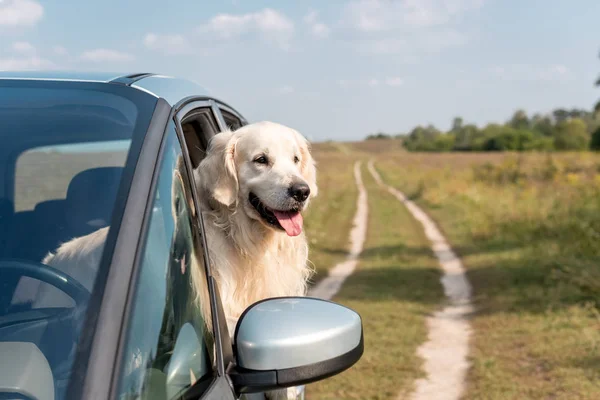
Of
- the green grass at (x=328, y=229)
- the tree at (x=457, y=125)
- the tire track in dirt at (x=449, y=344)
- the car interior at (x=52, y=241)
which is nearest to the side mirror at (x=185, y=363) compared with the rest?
the car interior at (x=52, y=241)

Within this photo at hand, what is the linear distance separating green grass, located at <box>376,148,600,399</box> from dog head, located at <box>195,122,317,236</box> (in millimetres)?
3487

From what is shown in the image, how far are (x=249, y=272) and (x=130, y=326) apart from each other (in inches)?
65.9

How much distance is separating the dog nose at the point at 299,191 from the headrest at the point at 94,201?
1676 millimetres

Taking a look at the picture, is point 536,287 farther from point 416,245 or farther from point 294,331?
point 294,331

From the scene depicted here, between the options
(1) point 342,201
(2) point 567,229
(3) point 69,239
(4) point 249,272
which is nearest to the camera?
(3) point 69,239

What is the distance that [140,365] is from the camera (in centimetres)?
148

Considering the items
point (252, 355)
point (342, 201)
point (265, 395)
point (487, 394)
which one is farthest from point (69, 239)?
point (342, 201)

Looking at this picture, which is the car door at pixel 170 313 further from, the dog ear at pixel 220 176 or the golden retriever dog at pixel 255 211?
the dog ear at pixel 220 176

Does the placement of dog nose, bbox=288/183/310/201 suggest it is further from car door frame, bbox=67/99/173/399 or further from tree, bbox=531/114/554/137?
tree, bbox=531/114/554/137

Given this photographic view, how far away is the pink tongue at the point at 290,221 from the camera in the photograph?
10.7 ft

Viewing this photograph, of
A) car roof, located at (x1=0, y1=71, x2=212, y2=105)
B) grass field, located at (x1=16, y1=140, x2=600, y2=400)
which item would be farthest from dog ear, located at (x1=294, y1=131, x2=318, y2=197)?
car roof, located at (x1=0, y1=71, x2=212, y2=105)

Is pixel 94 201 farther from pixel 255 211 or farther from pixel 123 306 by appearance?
pixel 255 211

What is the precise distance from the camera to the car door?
4.87ft

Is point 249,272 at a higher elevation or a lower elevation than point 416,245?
higher
